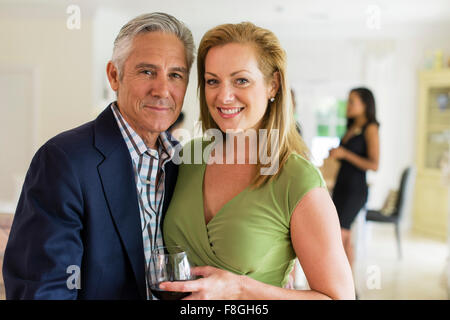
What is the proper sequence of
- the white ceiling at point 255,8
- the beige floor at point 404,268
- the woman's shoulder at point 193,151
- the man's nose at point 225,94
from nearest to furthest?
the man's nose at point 225,94
the woman's shoulder at point 193,151
the beige floor at point 404,268
the white ceiling at point 255,8

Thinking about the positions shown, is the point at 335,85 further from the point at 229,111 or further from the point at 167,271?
the point at 167,271

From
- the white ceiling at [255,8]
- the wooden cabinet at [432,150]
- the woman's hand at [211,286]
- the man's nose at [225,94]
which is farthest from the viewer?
the wooden cabinet at [432,150]

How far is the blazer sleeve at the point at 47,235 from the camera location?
0.90m

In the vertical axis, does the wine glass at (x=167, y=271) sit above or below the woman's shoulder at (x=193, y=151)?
below

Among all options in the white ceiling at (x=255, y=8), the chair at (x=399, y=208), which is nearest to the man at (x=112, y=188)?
the white ceiling at (x=255, y=8)

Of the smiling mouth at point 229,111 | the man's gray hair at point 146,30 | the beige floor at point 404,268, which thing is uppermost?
the man's gray hair at point 146,30

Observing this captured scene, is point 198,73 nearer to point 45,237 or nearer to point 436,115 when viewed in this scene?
point 45,237

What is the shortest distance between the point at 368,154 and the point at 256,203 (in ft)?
7.76

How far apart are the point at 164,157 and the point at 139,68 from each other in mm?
246

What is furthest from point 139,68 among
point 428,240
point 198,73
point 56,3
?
point 428,240

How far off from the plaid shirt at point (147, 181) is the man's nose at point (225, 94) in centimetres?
23

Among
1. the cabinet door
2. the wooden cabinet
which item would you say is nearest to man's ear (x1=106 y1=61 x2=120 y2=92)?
the wooden cabinet

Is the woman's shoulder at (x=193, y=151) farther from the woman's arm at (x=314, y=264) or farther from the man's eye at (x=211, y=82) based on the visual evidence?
the woman's arm at (x=314, y=264)

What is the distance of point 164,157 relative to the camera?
1.20 meters
